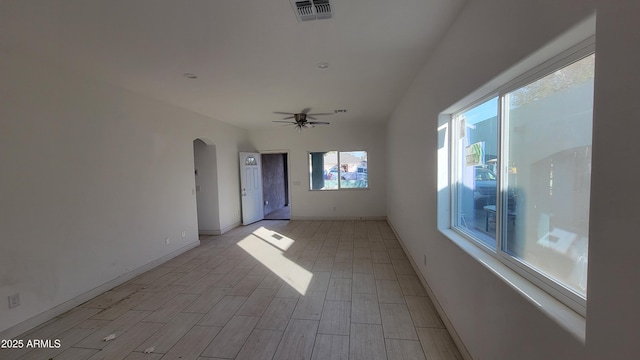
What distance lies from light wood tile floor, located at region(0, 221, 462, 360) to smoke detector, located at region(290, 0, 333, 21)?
8.87 ft

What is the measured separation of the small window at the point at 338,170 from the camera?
24.1 ft

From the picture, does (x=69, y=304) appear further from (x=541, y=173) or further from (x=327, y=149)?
(x=327, y=149)

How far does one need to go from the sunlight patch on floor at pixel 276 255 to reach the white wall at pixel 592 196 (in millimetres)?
1774

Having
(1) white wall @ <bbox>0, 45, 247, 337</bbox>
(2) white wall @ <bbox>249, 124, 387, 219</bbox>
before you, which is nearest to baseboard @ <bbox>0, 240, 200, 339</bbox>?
(1) white wall @ <bbox>0, 45, 247, 337</bbox>

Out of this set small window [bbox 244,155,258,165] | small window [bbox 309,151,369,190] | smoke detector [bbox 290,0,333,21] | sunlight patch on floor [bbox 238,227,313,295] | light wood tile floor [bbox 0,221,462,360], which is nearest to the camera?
smoke detector [bbox 290,0,333,21]

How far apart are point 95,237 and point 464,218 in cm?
425

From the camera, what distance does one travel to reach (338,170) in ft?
24.4

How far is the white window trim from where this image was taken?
3.41 feet

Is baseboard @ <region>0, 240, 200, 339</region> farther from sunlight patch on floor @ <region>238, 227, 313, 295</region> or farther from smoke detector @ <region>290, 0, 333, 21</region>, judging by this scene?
smoke detector @ <region>290, 0, 333, 21</region>

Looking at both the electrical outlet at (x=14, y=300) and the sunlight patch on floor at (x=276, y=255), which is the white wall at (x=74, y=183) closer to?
the electrical outlet at (x=14, y=300)

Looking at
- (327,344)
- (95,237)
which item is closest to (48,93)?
(95,237)

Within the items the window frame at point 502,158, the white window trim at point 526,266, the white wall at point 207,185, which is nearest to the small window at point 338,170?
the white wall at point 207,185

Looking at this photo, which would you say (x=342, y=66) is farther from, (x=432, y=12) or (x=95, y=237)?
(x=95, y=237)

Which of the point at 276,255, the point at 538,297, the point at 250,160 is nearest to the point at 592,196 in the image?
the point at 538,297
